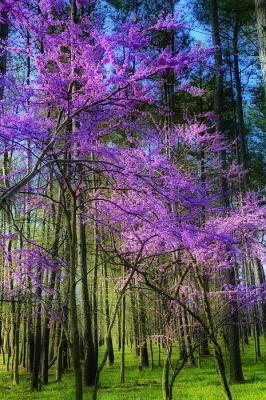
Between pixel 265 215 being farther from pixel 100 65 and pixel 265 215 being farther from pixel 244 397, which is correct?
pixel 100 65

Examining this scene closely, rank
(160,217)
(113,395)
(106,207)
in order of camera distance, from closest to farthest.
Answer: (160,217) → (106,207) → (113,395)

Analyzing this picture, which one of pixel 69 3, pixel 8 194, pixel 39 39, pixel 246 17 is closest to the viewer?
pixel 8 194

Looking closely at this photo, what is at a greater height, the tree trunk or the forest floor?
the tree trunk

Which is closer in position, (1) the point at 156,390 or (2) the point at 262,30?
(2) the point at 262,30

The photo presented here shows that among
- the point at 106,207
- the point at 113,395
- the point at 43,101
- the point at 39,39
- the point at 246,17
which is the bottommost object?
the point at 113,395

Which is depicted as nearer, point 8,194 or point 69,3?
point 8,194

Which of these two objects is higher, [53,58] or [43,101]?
[53,58]

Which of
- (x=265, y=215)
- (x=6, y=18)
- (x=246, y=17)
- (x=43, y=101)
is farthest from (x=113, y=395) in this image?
(x=246, y=17)

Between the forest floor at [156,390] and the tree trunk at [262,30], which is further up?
the tree trunk at [262,30]

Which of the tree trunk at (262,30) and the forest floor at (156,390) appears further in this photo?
the forest floor at (156,390)

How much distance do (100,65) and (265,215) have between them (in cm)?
531

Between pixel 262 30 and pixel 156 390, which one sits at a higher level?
pixel 262 30

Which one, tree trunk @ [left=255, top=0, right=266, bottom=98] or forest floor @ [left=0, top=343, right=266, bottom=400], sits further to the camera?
Answer: forest floor @ [left=0, top=343, right=266, bottom=400]

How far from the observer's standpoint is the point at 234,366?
1009 centimetres
